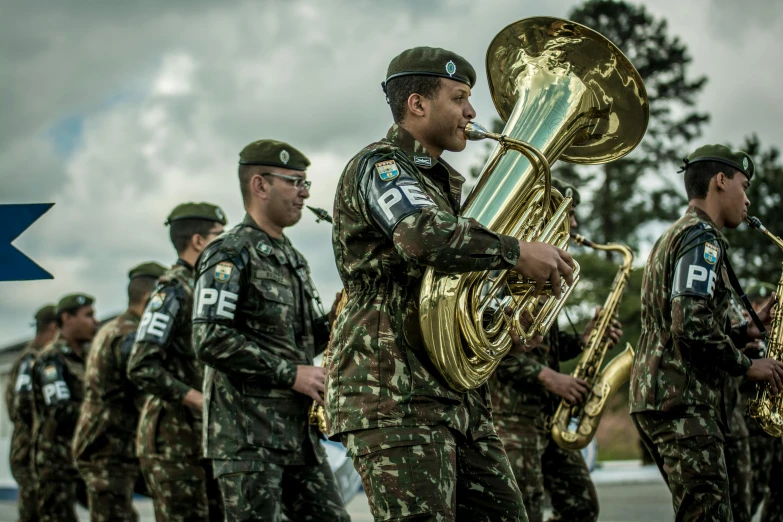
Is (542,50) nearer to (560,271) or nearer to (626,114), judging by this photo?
(626,114)

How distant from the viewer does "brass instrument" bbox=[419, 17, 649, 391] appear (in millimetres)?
3832

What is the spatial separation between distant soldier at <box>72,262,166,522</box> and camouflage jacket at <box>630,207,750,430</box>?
4.47 metres

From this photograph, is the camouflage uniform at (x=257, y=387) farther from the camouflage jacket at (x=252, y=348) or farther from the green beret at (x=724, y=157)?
the green beret at (x=724, y=157)

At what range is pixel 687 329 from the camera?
17.9 feet

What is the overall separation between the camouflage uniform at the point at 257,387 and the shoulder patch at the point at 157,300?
1.12 m

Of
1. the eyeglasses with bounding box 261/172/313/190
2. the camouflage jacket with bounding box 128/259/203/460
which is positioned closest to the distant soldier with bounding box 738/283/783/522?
the eyeglasses with bounding box 261/172/313/190

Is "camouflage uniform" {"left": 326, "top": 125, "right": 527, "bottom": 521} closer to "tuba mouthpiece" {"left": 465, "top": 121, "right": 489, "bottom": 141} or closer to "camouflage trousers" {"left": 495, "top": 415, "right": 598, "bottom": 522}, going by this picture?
"tuba mouthpiece" {"left": 465, "top": 121, "right": 489, "bottom": 141}

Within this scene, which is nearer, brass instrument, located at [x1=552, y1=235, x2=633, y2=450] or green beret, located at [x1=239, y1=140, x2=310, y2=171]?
green beret, located at [x1=239, y1=140, x2=310, y2=171]

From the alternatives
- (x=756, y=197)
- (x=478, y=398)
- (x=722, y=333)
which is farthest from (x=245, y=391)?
(x=756, y=197)

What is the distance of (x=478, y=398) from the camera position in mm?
4211

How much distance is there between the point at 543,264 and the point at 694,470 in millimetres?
2299

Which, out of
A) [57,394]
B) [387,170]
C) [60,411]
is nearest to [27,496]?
[60,411]

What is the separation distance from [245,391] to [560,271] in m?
2.36

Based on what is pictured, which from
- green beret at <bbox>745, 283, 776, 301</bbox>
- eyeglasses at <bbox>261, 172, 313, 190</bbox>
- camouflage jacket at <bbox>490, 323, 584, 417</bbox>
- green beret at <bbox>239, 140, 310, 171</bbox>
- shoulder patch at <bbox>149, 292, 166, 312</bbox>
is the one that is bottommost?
camouflage jacket at <bbox>490, 323, 584, 417</bbox>
